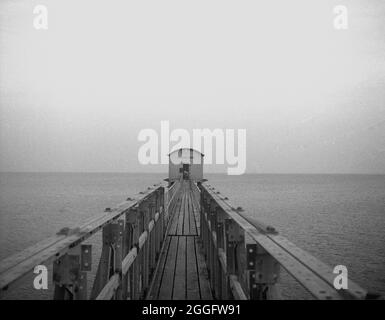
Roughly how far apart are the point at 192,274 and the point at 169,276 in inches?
16.4

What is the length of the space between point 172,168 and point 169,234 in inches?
1150

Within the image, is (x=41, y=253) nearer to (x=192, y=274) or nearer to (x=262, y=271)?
(x=262, y=271)

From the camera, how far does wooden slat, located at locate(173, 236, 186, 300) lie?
501cm

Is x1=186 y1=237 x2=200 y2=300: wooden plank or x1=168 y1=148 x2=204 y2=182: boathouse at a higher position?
x1=168 y1=148 x2=204 y2=182: boathouse

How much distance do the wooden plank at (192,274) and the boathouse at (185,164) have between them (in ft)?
97.4

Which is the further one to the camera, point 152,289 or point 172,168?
point 172,168

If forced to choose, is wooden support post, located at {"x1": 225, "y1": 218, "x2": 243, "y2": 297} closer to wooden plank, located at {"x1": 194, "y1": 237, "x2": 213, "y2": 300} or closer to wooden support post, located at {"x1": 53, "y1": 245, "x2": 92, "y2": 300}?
wooden plank, located at {"x1": 194, "y1": 237, "x2": 213, "y2": 300}

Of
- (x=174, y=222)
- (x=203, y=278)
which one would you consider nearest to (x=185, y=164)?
(x=174, y=222)

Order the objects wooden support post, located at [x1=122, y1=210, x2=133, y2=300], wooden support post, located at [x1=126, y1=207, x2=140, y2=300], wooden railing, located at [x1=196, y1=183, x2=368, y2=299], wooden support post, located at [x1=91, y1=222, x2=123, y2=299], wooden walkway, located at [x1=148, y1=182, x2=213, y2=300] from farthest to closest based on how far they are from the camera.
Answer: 1. wooden walkway, located at [x1=148, y1=182, x2=213, y2=300]
2. wooden support post, located at [x1=126, y1=207, x2=140, y2=300]
3. wooden support post, located at [x1=122, y1=210, x2=133, y2=300]
4. wooden support post, located at [x1=91, y1=222, x2=123, y2=299]
5. wooden railing, located at [x1=196, y1=183, x2=368, y2=299]

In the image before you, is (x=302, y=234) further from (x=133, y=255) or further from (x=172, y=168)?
(x=133, y=255)

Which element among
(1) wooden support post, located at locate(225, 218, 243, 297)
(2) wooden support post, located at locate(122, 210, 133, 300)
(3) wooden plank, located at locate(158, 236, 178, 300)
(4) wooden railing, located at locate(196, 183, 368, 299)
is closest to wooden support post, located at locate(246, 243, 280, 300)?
(4) wooden railing, located at locate(196, 183, 368, 299)
